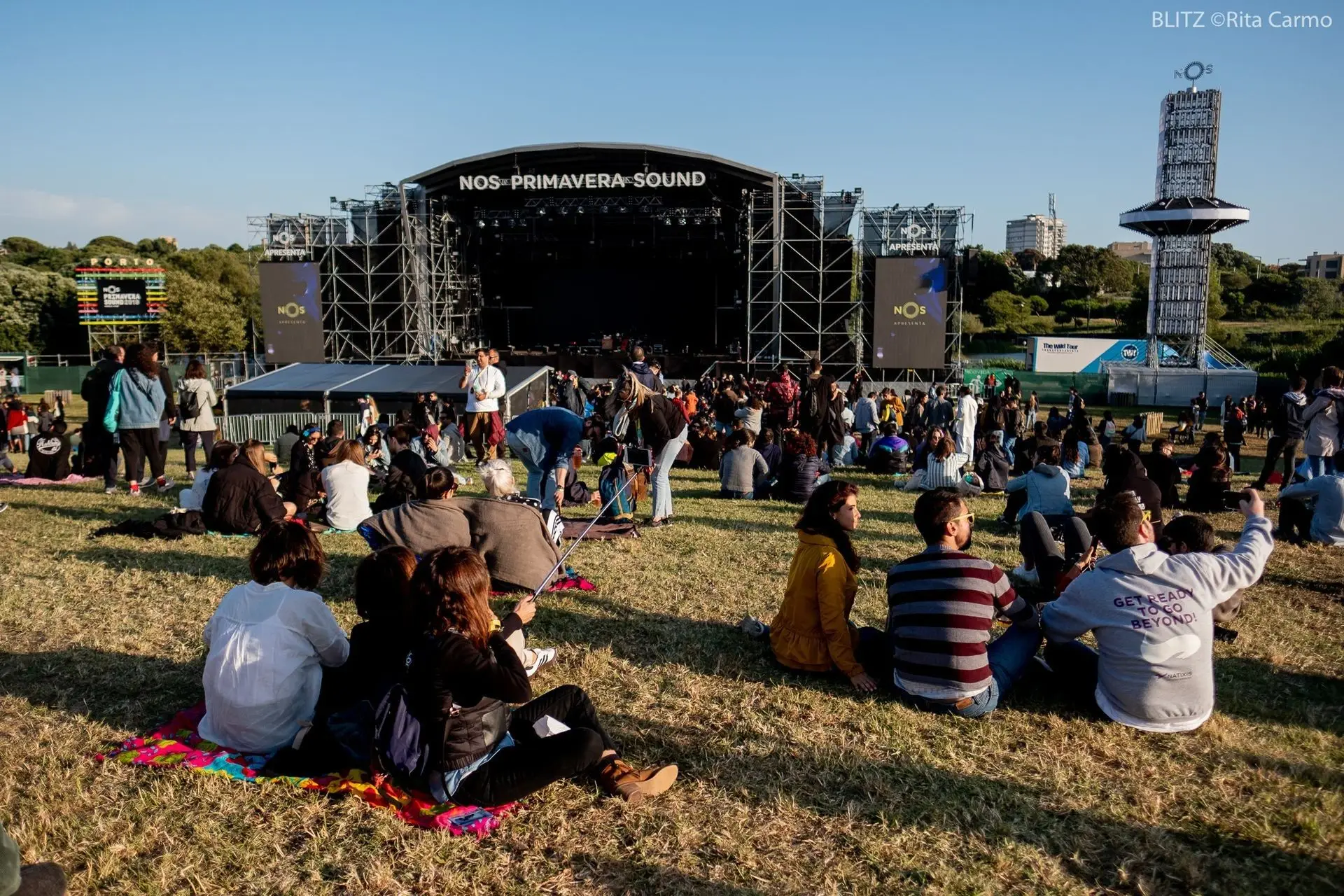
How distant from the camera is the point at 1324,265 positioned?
102 meters

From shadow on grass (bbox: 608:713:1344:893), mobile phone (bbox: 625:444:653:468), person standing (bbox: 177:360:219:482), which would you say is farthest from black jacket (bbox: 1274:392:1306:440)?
person standing (bbox: 177:360:219:482)

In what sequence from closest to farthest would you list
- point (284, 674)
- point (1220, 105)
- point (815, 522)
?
point (284, 674)
point (815, 522)
point (1220, 105)

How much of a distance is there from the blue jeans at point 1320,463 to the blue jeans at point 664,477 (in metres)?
6.15

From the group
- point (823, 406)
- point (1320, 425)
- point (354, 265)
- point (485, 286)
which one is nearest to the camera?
point (1320, 425)

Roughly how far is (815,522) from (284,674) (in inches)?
88.6

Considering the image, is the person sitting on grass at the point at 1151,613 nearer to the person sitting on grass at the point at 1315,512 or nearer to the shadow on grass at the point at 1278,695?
the shadow on grass at the point at 1278,695

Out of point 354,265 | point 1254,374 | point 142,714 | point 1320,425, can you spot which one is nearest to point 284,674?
point 142,714

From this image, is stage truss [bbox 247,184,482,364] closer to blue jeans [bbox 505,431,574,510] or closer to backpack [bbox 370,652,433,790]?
blue jeans [bbox 505,431,574,510]

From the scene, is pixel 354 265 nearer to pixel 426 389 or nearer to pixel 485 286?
pixel 485 286

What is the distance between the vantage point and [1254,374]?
29.4 meters

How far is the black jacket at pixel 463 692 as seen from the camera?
2.69m

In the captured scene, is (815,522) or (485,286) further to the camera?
(485,286)

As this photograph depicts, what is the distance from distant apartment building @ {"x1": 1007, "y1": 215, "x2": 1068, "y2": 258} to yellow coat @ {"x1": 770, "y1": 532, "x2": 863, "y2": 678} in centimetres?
15334

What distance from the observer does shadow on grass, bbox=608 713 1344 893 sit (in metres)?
2.59
